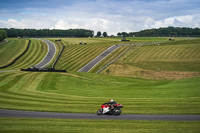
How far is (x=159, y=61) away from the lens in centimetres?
7638

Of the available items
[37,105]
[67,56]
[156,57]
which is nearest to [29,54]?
[67,56]

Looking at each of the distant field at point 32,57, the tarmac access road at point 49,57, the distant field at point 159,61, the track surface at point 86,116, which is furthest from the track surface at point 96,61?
the track surface at point 86,116

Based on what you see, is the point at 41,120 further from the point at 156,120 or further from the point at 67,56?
the point at 67,56

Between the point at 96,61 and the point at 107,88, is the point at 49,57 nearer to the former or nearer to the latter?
the point at 96,61

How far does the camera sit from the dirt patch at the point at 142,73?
61894 mm

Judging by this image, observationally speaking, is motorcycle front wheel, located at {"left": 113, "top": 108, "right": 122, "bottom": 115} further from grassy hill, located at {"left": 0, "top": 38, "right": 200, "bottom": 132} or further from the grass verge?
the grass verge

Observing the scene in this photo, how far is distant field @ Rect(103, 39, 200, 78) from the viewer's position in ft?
221

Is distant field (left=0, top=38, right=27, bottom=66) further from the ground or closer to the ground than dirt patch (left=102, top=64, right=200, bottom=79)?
further from the ground

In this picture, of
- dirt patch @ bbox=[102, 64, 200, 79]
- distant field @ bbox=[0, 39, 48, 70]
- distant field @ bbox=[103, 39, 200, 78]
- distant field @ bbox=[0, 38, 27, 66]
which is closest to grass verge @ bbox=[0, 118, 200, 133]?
dirt patch @ bbox=[102, 64, 200, 79]

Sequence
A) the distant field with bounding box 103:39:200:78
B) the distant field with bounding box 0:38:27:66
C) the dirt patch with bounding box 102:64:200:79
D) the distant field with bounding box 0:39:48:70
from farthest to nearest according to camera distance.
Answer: the distant field with bounding box 0:38:27:66 < the distant field with bounding box 0:39:48:70 < the distant field with bounding box 103:39:200:78 < the dirt patch with bounding box 102:64:200:79

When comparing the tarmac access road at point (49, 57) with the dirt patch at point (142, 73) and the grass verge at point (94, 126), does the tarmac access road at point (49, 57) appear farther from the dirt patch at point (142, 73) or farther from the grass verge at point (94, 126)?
the grass verge at point (94, 126)

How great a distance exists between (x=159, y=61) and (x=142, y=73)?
13.4 meters

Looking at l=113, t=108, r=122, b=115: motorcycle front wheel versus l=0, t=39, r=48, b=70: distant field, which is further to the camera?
l=0, t=39, r=48, b=70: distant field

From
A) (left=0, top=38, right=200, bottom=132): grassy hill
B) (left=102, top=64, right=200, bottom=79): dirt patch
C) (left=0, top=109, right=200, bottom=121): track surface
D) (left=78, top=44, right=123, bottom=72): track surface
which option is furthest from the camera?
(left=78, top=44, right=123, bottom=72): track surface
